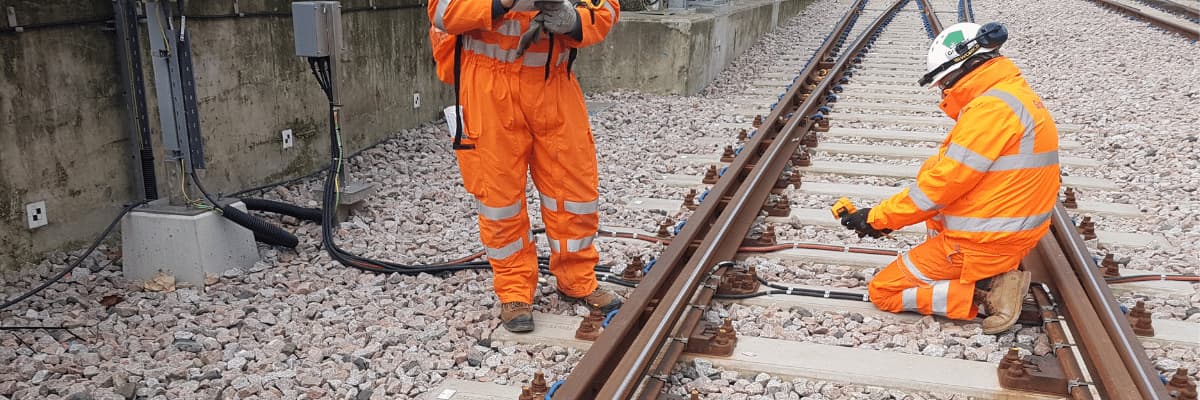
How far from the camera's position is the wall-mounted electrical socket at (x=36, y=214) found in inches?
167

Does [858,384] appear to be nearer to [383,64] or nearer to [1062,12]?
[383,64]

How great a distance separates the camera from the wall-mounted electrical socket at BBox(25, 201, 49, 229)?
4250 mm

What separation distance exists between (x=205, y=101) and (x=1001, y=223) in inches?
162

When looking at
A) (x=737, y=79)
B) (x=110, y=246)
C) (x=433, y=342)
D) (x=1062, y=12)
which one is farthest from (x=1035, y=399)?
(x=1062, y=12)

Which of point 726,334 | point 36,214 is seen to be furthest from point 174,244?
point 726,334

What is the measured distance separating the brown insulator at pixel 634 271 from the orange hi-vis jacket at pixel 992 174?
112 centimetres

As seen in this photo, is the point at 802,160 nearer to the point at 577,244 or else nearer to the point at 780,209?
the point at 780,209

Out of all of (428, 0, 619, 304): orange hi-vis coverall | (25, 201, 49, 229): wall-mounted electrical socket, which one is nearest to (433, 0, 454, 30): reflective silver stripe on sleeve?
(428, 0, 619, 304): orange hi-vis coverall

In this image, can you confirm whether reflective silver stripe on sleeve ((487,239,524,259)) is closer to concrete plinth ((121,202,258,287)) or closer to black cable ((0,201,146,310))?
concrete plinth ((121,202,258,287))

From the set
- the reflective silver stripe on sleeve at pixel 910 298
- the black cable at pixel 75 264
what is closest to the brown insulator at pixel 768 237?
the reflective silver stripe on sleeve at pixel 910 298

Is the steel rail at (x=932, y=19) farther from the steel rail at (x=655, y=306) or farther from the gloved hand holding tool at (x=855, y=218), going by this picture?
the gloved hand holding tool at (x=855, y=218)

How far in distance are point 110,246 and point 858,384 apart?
3.68m

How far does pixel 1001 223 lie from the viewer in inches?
139

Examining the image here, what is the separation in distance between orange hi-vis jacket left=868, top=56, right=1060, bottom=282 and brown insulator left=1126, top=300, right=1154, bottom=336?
0.45 meters
